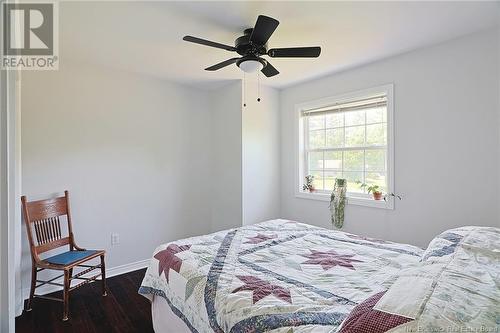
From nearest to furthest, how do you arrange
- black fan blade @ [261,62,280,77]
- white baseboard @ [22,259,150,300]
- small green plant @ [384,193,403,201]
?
black fan blade @ [261,62,280,77]
white baseboard @ [22,259,150,300]
small green plant @ [384,193,403,201]

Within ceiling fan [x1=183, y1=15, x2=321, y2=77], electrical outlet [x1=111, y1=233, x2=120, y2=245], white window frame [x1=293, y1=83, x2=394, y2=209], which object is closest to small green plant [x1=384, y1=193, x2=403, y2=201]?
white window frame [x1=293, y1=83, x2=394, y2=209]

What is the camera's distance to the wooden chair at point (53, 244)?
2262 mm

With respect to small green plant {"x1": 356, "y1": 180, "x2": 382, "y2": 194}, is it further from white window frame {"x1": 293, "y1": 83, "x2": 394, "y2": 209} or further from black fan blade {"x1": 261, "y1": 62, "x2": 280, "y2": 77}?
black fan blade {"x1": 261, "y1": 62, "x2": 280, "y2": 77}

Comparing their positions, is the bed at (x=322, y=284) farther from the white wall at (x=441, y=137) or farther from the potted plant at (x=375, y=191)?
the potted plant at (x=375, y=191)

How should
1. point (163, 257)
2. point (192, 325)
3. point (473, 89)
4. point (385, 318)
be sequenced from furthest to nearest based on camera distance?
point (473, 89), point (163, 257), point (192, 325), point (385, 318)

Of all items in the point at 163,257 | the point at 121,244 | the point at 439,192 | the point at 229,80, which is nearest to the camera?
the point at 163,257

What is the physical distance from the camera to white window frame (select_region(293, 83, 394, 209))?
277 cm

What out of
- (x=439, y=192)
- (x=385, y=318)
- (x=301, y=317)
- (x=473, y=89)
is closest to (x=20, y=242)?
(x=301, y=317)

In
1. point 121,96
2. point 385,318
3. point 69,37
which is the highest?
point 69,37

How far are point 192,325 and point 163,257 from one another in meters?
0.57

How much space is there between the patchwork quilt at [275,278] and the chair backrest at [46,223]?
1296 millimetres

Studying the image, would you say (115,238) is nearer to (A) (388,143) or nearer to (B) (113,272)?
(B) (113,272)

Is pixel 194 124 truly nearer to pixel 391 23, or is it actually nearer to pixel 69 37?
pixel 69 37

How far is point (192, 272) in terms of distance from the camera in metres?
1.54
